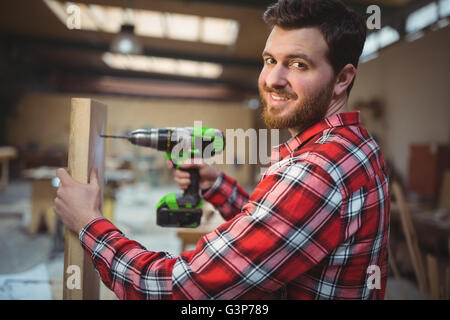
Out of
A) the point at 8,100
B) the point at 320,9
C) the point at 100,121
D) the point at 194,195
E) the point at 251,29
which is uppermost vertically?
the point at 251,29

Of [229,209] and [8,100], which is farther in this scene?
[8,100]

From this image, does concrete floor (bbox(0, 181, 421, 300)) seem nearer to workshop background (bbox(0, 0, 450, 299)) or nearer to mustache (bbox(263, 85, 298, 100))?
workshop background (bbox(0, 0, 450, 299))

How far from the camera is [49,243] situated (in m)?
4.03

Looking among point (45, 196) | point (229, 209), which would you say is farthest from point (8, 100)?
point (229, 209)

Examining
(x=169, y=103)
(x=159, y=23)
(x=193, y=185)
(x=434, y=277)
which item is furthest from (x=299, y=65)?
(x=169, y=103)

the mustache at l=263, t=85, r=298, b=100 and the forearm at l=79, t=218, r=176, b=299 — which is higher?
the mustache at l=263, t=85, r=298, b=100

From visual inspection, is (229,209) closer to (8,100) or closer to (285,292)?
(285,292)

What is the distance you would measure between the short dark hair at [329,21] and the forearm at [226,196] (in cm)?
61

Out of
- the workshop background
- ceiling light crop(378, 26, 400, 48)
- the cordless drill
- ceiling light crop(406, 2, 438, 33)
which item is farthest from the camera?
ceiling light crop(378, 26, 400, 48)

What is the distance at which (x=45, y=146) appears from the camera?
1080cm

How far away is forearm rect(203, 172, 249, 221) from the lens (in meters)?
1.25

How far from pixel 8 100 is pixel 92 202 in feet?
35.7

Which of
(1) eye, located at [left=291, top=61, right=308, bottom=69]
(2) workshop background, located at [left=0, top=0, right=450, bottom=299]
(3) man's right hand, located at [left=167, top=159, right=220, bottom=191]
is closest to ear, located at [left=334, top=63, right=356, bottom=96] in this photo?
(1) eye, located at [left=291, top=61, right=308, bottom=69]

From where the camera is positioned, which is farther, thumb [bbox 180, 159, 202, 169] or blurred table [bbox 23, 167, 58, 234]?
blurred table [bbox 23, 167, 58, 234]
